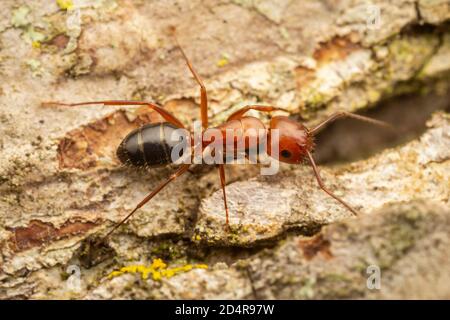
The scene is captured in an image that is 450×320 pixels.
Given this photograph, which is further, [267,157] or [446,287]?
[267,157]

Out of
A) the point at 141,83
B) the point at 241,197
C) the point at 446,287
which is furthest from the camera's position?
the point at 141,83

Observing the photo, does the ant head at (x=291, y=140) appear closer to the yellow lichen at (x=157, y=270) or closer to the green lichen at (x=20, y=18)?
the yellow lichen at (x=157, y=270)

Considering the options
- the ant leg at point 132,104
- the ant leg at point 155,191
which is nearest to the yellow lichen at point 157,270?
the ant leg at point 155,191

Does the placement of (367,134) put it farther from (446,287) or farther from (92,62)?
(92,62)

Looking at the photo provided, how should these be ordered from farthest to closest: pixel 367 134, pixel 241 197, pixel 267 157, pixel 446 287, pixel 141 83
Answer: pixel 367 134, pixel 267 157, pixel 141 83, pixel 241 197, pixel 446 287

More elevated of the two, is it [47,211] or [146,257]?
[47,211]

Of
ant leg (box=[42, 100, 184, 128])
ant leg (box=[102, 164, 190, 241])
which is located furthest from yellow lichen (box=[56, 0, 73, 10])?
ant leg (box=[102, 164, 190, 241])
